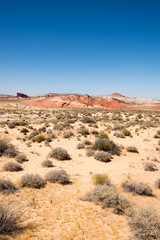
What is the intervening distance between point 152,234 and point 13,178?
20.4 feet

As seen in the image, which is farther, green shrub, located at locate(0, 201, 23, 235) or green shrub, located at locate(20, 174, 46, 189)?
green shrub, located at locate(20, 174, 46, 189)

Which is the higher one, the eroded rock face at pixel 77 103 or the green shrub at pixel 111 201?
the eroded rock face at pixel 77 103

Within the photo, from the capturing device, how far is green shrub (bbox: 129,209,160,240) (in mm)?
3988

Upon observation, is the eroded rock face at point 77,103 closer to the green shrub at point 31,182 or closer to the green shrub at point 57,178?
the green shrub at point 57,178

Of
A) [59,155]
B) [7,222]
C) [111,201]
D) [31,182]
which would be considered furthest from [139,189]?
[59,155]

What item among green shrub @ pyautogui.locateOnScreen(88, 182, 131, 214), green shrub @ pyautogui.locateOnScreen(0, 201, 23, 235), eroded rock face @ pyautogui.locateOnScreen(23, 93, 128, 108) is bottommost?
green shrub @ pyautogui.locateOnScreen(88, 182, 131, 214)

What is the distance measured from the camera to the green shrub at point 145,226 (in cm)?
399

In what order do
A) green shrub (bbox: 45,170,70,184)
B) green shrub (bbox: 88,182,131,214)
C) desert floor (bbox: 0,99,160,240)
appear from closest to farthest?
1. desert floor (bbox: 0,99,160,240)
2. green shrub (bbox: 88,182,131,214)
3. green shrub (bbox: 45,170,70,184)

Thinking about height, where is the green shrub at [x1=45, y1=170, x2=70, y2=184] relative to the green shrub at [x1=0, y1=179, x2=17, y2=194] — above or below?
below

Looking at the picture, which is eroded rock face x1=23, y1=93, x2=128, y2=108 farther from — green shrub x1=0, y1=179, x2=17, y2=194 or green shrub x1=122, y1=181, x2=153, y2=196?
green shrub x1=0, y1=179, x2=17, y2=194

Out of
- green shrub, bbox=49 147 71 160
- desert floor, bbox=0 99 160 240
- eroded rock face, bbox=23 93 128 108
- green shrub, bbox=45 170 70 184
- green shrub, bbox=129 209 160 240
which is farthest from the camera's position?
eroded rock face, bbox=23 93 128 108

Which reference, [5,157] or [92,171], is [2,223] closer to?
[92,171]

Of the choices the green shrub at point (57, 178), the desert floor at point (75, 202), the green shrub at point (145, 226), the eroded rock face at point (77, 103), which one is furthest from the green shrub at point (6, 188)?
the eroded rock face at point (77, 103)

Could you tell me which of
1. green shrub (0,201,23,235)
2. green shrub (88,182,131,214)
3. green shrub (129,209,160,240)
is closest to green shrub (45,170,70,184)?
green shrub (88,182,131,214)
